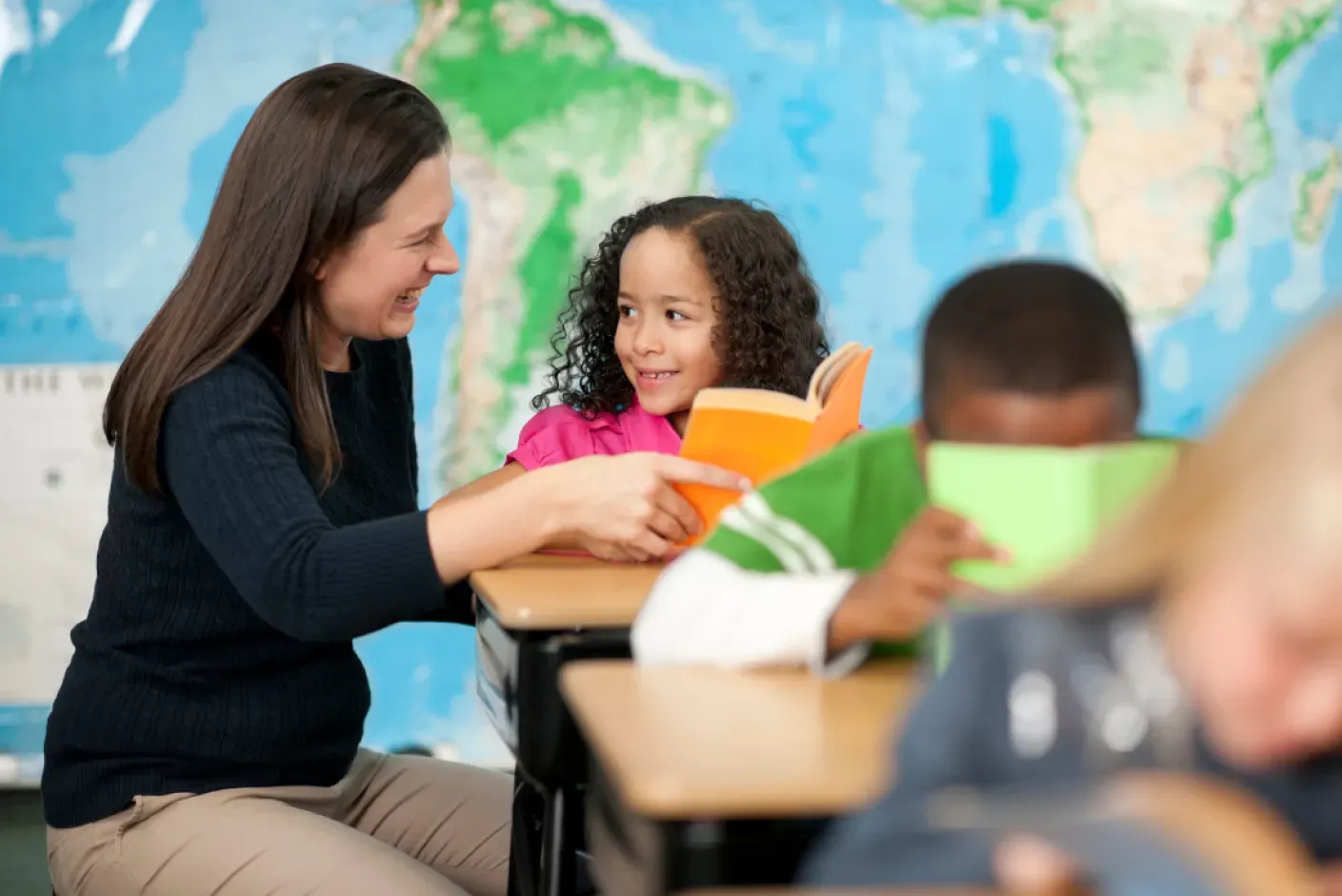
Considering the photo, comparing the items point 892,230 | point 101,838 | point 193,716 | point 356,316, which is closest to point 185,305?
point 356,316

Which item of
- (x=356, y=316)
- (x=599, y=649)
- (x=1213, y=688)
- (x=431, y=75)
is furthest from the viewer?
(x=431, y=75)

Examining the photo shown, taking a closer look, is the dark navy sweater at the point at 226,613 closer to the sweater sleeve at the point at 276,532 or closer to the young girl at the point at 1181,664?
the sweater sleeve at the point at 276,532

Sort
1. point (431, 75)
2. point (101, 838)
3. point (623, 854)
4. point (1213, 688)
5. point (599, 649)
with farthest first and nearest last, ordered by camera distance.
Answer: point (431, 75) → point (101, 838) → point (599, 649) → point (623, 854) → point (1213, 688)

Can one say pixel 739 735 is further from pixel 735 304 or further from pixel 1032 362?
pixel 735 304

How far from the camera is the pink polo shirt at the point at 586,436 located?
2.25m

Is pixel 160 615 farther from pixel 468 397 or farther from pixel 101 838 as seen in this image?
pixel 468 397

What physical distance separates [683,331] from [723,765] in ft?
4.54

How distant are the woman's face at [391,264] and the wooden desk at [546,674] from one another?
1.19ft

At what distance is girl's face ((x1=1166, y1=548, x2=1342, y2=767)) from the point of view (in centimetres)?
62

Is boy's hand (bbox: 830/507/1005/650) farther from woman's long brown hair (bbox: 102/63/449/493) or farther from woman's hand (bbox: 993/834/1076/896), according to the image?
woman's long brown hair (bbox: 102/63/449/493)

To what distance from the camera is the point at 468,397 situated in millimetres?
3439

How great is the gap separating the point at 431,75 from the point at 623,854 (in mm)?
2524

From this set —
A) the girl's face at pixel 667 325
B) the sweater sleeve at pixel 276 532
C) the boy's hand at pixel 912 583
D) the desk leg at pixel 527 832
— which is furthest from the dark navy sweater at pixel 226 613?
the girl's face at pixel 667 325

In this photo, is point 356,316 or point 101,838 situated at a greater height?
point 356,316
